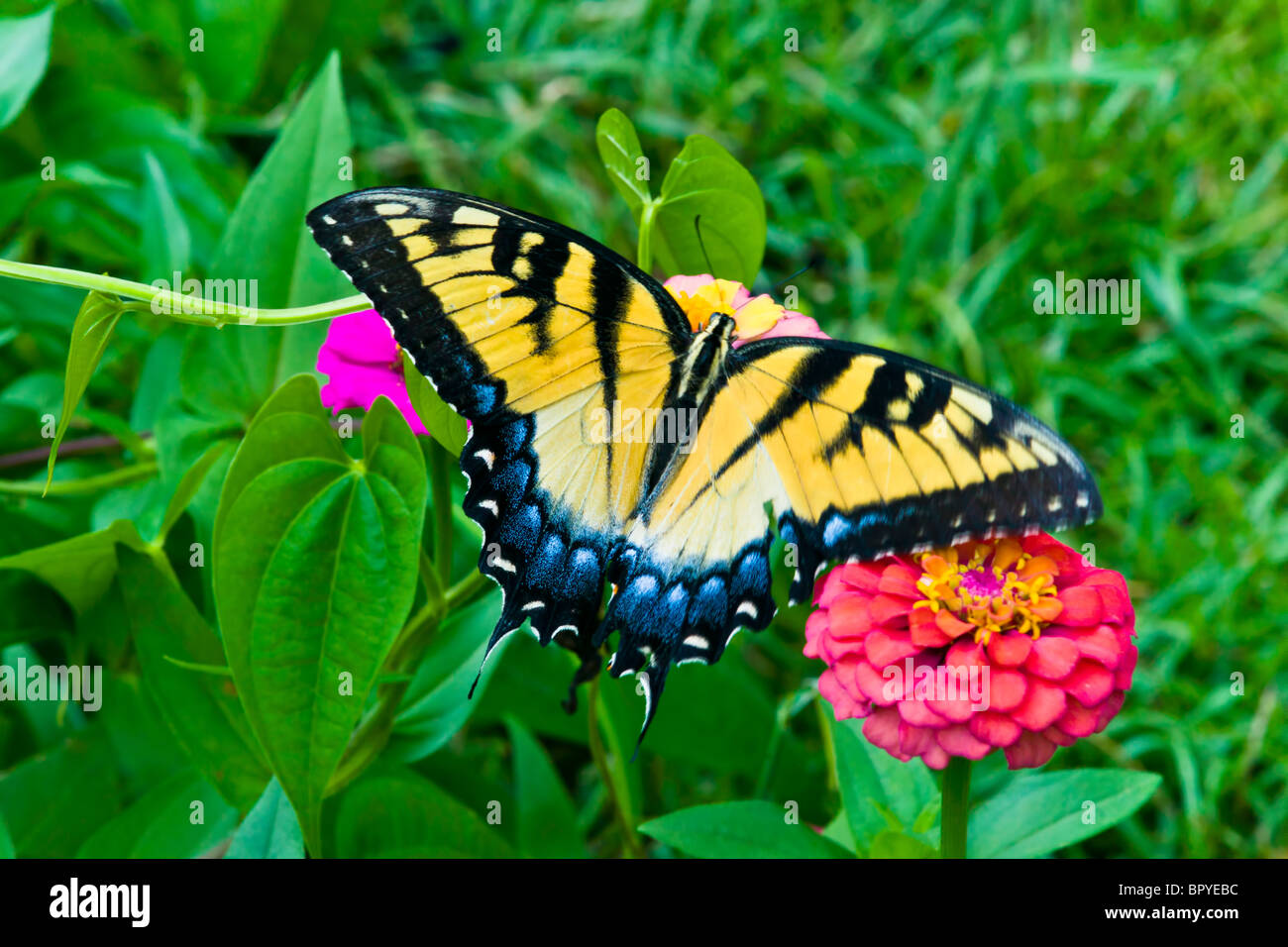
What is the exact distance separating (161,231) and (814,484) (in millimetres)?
722

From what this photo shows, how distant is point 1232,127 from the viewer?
1739 millimetres

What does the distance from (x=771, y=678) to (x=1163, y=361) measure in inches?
29.1

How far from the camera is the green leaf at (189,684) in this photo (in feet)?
2.73

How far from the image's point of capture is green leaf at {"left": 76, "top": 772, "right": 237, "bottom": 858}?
87cm

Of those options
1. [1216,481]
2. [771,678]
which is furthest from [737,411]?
[1216,481]

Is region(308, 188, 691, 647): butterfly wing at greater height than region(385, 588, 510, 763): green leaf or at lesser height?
greater

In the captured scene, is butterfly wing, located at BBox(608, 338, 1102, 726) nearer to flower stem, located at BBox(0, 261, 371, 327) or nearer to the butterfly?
the butterfly

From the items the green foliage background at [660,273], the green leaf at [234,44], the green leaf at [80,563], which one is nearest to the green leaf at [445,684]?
the green foliage background at [660,273]

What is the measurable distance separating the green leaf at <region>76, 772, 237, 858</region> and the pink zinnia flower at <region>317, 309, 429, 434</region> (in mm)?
364
